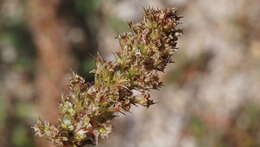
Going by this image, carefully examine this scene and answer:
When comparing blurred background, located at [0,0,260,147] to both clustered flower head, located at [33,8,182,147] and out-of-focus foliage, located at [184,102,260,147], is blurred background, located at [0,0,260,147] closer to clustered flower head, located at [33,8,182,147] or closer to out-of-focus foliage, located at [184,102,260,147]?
out-of-focus foliage, located at [184,102,260,147]

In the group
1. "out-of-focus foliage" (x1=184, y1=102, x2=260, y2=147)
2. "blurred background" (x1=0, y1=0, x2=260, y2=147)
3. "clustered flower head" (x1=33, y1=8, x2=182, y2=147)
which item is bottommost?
"clustered flower head" (x1=33, y1=8, x2=182, y2=147)

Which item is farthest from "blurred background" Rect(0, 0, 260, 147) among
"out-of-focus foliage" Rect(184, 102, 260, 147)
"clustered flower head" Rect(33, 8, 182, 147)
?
"clustered flower head" Rect(33, 8, 182, 147)

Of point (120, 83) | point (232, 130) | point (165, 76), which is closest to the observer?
point (120, 83)

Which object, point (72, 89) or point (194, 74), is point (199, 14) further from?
point (72, 89)

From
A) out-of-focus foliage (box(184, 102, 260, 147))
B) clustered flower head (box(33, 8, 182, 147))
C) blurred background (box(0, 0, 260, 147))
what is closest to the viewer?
clustered flower head (box(33, 8, 182, 147))

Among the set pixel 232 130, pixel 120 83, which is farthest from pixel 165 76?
pixel 120 83

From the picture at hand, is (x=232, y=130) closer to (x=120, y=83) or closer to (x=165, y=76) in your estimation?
(x=165, y=76)

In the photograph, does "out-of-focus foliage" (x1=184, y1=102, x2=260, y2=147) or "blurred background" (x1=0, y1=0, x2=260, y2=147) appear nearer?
"out-of-focus foliage" (x1=184, y1=102, x2=260, y2=147)
